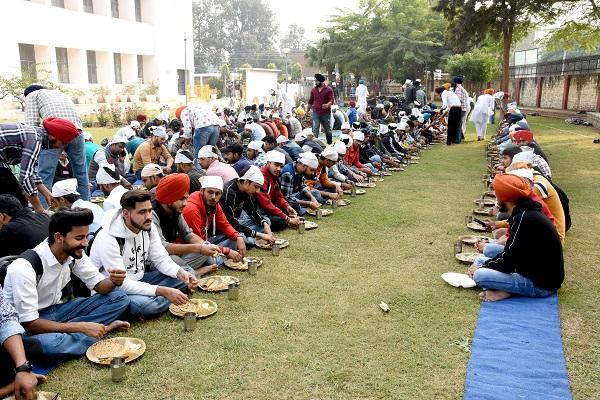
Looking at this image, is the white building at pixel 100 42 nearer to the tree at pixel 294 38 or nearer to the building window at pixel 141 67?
the building window at pixel 141 67

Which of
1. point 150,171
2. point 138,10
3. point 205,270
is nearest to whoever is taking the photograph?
point 205,270

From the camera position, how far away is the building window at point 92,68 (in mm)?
26781

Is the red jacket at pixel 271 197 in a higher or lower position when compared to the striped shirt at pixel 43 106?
lower

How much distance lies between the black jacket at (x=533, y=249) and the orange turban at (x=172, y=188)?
8.70 feet

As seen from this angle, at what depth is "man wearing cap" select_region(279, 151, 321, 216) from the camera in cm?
626

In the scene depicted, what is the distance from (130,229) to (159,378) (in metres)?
1.09

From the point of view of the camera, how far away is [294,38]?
8050 centimetres

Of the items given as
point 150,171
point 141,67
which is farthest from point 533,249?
point 141,67

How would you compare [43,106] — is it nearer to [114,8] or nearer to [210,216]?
[210,216]

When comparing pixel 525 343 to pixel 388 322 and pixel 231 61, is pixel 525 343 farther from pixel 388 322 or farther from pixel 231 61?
pixel 231 61

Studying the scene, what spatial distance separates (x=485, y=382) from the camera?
2.89 meters

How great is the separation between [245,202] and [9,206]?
2.46 meters

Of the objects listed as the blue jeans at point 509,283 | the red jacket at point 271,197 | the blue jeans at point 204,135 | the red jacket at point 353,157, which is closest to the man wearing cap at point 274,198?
the red jacket at point 271,197

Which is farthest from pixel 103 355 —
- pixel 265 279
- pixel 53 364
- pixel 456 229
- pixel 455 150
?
pixel 455 150
